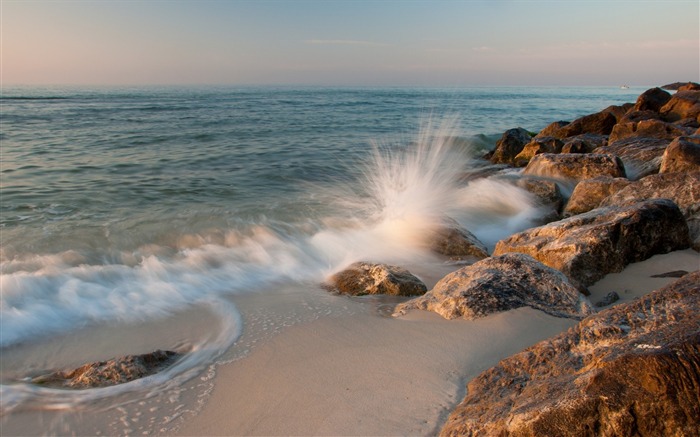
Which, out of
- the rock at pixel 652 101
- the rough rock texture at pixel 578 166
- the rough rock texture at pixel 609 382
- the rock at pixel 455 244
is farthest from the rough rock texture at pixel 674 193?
the rock at pixel 652 101

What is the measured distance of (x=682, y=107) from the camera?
1507 centimetres

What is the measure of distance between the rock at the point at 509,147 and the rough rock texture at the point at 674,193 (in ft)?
23.1

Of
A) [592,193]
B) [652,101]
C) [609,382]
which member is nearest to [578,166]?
[592,193]

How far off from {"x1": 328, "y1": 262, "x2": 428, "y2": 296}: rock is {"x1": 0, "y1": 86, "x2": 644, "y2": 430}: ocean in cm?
57

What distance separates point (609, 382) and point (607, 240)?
328cm

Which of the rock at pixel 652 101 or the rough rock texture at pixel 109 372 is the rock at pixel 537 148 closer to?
the rock at pixel 652 101

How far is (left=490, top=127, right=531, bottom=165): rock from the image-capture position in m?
13.5

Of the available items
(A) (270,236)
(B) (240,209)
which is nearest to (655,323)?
(A) (270,236)

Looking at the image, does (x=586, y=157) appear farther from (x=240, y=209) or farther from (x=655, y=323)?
(x=655, y=323)

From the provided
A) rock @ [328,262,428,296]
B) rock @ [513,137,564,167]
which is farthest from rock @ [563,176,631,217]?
rock @ [513,137,564,167]

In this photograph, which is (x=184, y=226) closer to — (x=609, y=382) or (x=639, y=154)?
(x=609, y=382)

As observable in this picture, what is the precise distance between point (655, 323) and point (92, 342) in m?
3.99

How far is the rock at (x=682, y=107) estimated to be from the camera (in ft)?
47.6

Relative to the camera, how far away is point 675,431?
1.60m
